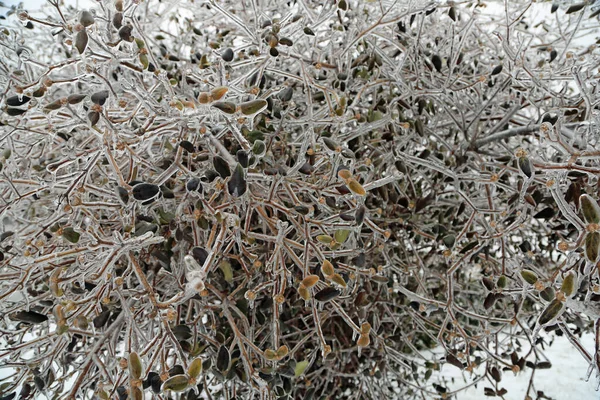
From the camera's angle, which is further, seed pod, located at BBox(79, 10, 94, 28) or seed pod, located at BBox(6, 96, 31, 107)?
seed pod, located at BBox(6, 96, 31, 107)

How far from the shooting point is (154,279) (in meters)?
1.05

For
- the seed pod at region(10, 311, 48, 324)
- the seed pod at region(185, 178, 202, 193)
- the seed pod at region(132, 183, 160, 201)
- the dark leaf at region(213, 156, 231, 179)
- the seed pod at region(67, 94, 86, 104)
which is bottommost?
the seed pod at region(10, 311, 48, 324)

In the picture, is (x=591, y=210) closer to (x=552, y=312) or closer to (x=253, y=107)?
(x=552, y=312)

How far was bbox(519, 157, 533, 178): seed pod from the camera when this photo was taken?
2.43ft

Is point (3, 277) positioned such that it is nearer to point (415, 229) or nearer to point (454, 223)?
point (415, 229)

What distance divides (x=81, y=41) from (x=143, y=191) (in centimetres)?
25

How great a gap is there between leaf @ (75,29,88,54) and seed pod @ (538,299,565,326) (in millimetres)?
802

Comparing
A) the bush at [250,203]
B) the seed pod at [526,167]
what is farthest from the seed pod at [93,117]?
the seed pod at [526,167]

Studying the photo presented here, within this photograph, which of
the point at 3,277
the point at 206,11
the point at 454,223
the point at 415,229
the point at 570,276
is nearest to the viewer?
the point at 570,276

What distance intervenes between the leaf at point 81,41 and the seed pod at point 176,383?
0.52 meters

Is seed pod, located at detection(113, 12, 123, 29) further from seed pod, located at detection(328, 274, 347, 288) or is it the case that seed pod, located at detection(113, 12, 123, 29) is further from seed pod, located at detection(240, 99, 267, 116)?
seed pod, located at detection(328, 274, 347, 288)

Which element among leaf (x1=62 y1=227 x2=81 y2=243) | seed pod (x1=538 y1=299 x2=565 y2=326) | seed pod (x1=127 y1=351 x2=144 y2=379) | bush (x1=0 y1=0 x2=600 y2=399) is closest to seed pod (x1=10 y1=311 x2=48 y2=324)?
bush (x1=0 y1=0 x2=600 y2=399)

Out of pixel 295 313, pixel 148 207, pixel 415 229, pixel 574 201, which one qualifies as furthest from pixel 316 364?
pixel 574 201

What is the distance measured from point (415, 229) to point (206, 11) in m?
1.00
